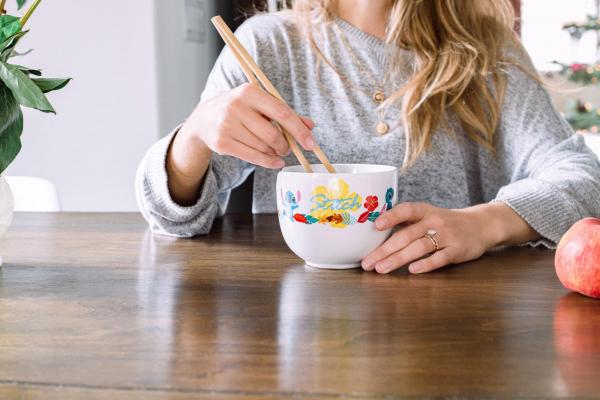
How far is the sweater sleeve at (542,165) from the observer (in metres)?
1.04

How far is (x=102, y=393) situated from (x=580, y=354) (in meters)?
0.35

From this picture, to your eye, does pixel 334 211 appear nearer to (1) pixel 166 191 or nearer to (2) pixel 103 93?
(1) pixel 166 191

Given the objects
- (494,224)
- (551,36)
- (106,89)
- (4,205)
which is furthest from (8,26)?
(551,36)

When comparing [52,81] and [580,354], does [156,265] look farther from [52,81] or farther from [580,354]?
[580,354]

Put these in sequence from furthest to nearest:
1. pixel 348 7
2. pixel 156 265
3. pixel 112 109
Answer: pixel 112 109 < pixel 348 7 < pixel 156 265

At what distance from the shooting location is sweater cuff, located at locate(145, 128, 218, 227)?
1089 millimetres

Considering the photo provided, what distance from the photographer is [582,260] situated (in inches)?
29.4

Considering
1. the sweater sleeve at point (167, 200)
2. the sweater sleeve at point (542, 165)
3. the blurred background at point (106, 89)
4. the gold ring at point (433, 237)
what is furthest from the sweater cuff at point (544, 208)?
the blurred background at point (106, 89)

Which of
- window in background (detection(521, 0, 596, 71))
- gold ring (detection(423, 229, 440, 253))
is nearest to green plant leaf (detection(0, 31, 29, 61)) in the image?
gold ring (detection(423, 229, 440, 253))

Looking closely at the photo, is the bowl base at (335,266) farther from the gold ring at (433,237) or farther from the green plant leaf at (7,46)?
the green plant leaf at (7,46)

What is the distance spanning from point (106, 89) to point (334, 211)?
113cm

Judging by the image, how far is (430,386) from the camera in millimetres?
500

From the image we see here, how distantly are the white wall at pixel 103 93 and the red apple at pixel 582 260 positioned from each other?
3.96ft

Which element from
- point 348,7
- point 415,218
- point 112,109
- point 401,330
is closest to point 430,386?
point 401,330
